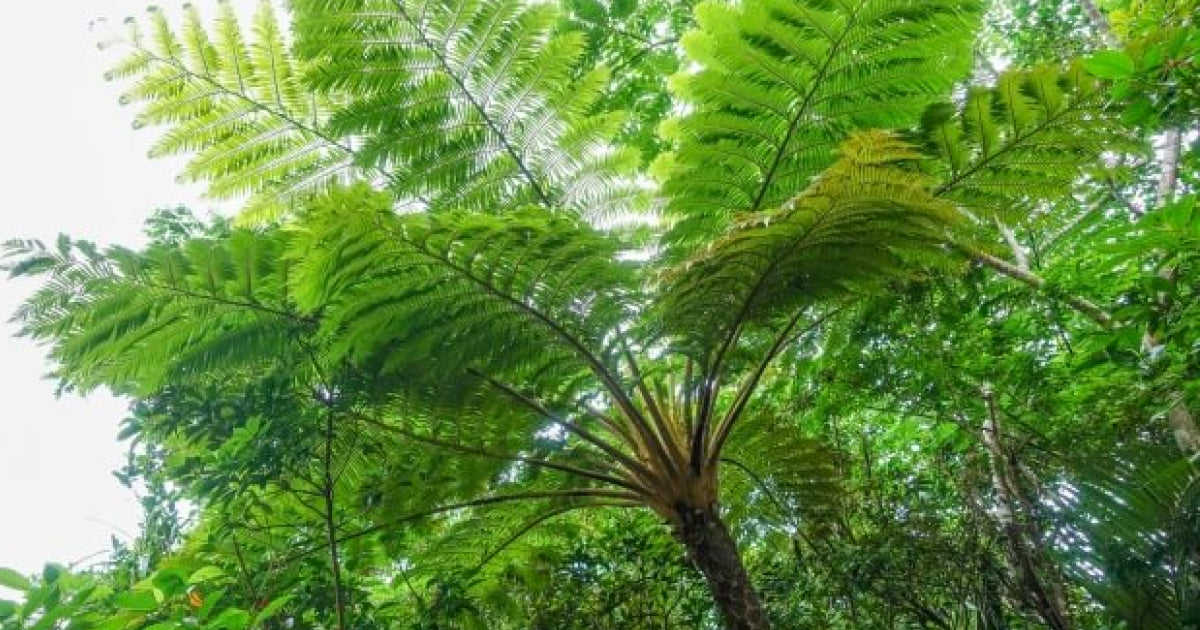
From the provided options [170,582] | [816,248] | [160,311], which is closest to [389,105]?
[160,311]

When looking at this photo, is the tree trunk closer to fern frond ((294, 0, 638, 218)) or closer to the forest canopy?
the forest canopy

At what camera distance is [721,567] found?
6.56 ft

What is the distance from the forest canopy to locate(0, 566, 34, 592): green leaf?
0.59m

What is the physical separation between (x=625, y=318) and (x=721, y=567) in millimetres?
749

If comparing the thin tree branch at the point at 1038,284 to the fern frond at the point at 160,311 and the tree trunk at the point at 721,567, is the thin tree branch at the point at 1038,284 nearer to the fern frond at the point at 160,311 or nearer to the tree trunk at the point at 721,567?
the tree trunk at the point at 721,567

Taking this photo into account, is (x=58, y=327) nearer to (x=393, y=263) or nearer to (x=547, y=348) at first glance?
(x=393, y=263)

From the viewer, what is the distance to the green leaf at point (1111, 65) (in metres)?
1.26

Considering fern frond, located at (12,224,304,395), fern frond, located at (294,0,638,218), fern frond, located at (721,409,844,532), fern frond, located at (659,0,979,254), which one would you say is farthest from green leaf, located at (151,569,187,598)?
fern frond, located at (721,409,844,532)

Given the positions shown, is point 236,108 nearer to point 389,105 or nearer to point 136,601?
point 389,105

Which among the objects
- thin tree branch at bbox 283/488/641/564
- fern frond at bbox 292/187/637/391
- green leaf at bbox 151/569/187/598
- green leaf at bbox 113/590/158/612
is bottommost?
green leaf at bbox 113/590/158/612

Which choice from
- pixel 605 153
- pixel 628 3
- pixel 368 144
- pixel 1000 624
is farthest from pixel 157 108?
pixel 1000 624

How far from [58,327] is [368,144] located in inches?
38.4

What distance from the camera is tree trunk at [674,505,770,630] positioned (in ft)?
6.28

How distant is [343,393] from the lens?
197cm
